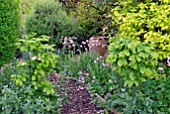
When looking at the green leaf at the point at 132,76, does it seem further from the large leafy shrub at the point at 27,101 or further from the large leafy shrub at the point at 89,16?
the large leafy shrub at the point at 89,16

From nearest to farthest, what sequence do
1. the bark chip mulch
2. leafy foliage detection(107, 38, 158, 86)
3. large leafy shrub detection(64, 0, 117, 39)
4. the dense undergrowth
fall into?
leafy foliage detection(107, 38, 158, 86)
the dense undergrowth
the bark chip mulch
large leafy shrub detection(64, 0, 117, 39)

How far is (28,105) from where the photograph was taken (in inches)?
135

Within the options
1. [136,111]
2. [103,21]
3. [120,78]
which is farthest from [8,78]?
[103,21]

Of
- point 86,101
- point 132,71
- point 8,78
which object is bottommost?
point 86,101

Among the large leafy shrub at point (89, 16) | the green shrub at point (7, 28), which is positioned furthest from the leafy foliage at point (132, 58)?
the large leafy shrub at point (89, 16)

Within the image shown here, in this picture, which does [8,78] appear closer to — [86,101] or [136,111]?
[86,101]

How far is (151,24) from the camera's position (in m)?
4.36

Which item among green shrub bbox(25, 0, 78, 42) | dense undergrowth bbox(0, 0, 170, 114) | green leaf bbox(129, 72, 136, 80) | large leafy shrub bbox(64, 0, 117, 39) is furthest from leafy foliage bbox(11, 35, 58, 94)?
green shrub bbox(25, 0, 78, 42)

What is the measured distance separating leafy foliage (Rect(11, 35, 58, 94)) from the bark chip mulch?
0.55 metres

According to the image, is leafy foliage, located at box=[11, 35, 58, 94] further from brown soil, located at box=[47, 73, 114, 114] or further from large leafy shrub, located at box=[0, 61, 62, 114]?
brown soil, located at box=[47, 73, 114, 114]

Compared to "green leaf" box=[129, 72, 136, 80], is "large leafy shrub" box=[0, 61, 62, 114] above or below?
below

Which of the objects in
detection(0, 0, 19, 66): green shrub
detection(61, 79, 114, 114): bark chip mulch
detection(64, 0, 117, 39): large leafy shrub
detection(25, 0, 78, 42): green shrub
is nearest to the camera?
detection(61, 79, 114, 114): bark chip mulch

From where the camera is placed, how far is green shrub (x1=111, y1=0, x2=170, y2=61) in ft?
13.9

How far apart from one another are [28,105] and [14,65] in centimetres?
123
